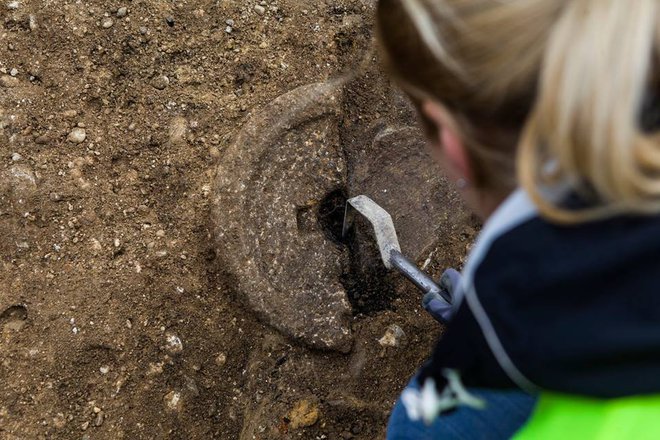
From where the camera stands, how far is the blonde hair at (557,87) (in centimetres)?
58

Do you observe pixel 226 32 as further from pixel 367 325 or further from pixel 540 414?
pixel 540 414

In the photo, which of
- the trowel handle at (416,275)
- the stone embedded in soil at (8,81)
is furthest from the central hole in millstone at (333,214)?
the stone embedded in soil at (8,81)

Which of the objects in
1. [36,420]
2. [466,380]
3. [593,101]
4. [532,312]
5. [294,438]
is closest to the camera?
[593,101]

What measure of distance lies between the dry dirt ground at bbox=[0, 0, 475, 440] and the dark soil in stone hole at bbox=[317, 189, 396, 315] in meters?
0.02

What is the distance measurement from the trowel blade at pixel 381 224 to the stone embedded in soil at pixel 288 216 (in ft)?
0.32

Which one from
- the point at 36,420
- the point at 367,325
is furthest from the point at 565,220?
the point at 36,420

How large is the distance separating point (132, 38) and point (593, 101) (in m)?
1.38

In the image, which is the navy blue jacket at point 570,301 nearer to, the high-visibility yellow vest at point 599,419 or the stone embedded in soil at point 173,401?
the high-visibility yellow vest at point 599,419

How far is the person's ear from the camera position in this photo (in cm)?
77

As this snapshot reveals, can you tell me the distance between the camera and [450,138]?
798mm

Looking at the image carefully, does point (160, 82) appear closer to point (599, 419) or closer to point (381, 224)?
point (381, 224)

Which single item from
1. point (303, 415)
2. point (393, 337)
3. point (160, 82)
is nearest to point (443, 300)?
point (393, 337)

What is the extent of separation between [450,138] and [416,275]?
86cm

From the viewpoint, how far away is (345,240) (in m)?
1.82
